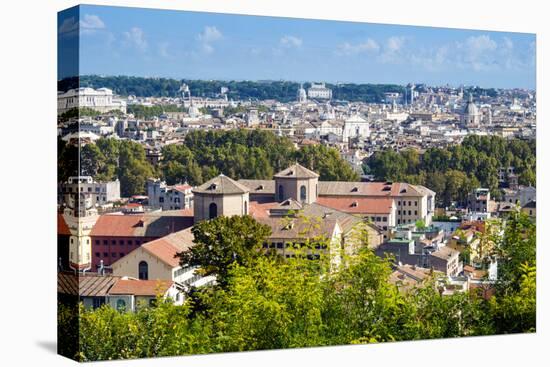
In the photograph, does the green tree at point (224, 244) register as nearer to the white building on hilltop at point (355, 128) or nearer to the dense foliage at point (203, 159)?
the dense foliage at point (203, 159)

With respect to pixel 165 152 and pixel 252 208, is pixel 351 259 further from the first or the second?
pixel 165 152

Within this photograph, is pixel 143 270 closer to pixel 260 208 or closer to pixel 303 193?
pixel 260 208

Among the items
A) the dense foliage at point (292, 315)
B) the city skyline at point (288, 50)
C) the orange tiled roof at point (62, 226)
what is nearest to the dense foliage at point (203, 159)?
the orange tiled roof at point (62, 226)

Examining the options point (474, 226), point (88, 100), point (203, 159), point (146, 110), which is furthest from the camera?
point (474, 226)

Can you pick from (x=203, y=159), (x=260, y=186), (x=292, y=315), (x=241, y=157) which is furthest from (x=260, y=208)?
(x=292, y=315)

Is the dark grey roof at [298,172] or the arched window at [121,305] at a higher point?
the dark grey roof at [298,172]

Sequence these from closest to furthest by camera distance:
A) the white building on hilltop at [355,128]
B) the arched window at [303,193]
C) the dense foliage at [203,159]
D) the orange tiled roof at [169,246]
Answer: the dense foliage at [203,159] → the orange tiled roof at [169,246] → the arched window at [303,193] → the white building on hilltop at [355,128]

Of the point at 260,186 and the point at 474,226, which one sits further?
the point at 474,226
